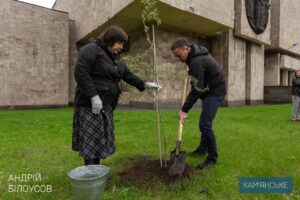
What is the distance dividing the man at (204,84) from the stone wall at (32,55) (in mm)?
14944

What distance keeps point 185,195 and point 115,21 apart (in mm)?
12144

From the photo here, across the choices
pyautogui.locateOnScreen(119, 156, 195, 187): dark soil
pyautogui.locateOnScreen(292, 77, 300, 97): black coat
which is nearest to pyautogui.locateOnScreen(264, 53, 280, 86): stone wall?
pyautogui.locateOnScreen(292, 77, 300, 97): black coat

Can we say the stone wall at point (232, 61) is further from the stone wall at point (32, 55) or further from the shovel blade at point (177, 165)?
the shovel blade at point (177, 165)

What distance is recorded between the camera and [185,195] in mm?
2701

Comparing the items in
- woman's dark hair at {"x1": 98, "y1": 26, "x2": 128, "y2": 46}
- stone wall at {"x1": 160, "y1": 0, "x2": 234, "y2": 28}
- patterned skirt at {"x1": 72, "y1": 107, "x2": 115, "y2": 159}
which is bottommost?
patterned skirt at {"x1": 72, "y1": 107, "x2": 115, "y2": 159}

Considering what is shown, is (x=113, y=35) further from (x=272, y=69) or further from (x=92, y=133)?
(x=272, y=69)

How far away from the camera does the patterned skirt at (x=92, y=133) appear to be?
9.14 feet

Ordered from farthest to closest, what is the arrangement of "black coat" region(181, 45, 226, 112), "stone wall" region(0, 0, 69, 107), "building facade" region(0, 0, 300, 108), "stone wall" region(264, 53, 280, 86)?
"stone wall" region(264, 53, 280, 86), "stone wall" region(0, 0, 69, 107), "building facade" region(0, 0, 300, 108), "black coat" region(181, 45, 226, 112)

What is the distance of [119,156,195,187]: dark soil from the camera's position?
3.01 metres

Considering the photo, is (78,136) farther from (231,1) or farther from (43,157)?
(231,1)

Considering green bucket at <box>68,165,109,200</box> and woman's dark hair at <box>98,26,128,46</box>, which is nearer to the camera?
green bucket at <box>68,165,109,200</box>

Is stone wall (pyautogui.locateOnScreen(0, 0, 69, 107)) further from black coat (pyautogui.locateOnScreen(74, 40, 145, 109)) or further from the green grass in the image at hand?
black coat (pyautogui.locateOnScreen(74, 40, 145, 109))

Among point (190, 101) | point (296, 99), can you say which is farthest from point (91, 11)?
point (190, 101)

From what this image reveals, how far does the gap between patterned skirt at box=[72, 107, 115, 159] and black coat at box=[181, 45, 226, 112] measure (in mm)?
1273
